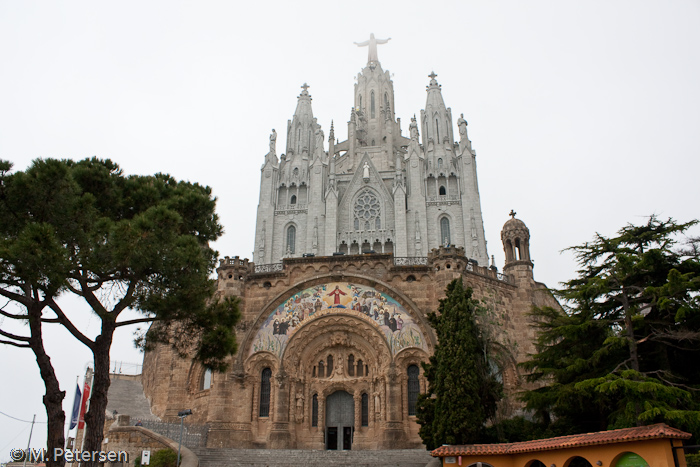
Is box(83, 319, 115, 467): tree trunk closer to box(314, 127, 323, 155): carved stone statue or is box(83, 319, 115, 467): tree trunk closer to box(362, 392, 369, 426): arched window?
box(362, 392, 369, 426): arched window

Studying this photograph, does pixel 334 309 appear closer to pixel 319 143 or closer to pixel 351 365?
pixel 351 365

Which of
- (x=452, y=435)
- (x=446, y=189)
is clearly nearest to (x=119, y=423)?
(x=452, y=435)

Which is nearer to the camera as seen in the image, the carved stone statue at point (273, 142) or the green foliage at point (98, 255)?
the green foliage at point (98, 255)

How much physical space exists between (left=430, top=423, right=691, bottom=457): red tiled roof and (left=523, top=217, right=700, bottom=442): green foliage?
4.99 ft

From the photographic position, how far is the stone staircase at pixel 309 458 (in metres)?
19.1

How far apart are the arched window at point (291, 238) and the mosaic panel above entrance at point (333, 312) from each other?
27.9 m

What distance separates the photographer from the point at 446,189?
53.6 metres

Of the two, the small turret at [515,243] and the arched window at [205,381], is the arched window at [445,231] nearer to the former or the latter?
the small turret at [515,243]

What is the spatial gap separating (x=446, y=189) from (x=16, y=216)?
4358 centimetres

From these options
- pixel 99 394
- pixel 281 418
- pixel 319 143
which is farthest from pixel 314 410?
pixel 319 143

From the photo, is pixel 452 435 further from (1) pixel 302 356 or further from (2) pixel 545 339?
(1) pixel 302 356

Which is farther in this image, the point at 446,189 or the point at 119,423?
the point at 446,189

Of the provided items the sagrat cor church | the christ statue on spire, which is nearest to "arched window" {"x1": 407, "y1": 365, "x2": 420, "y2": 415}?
the sagrat cor church

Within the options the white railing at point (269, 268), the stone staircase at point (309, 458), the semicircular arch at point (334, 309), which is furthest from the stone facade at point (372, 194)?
the stone staircase at point (309, 458)
